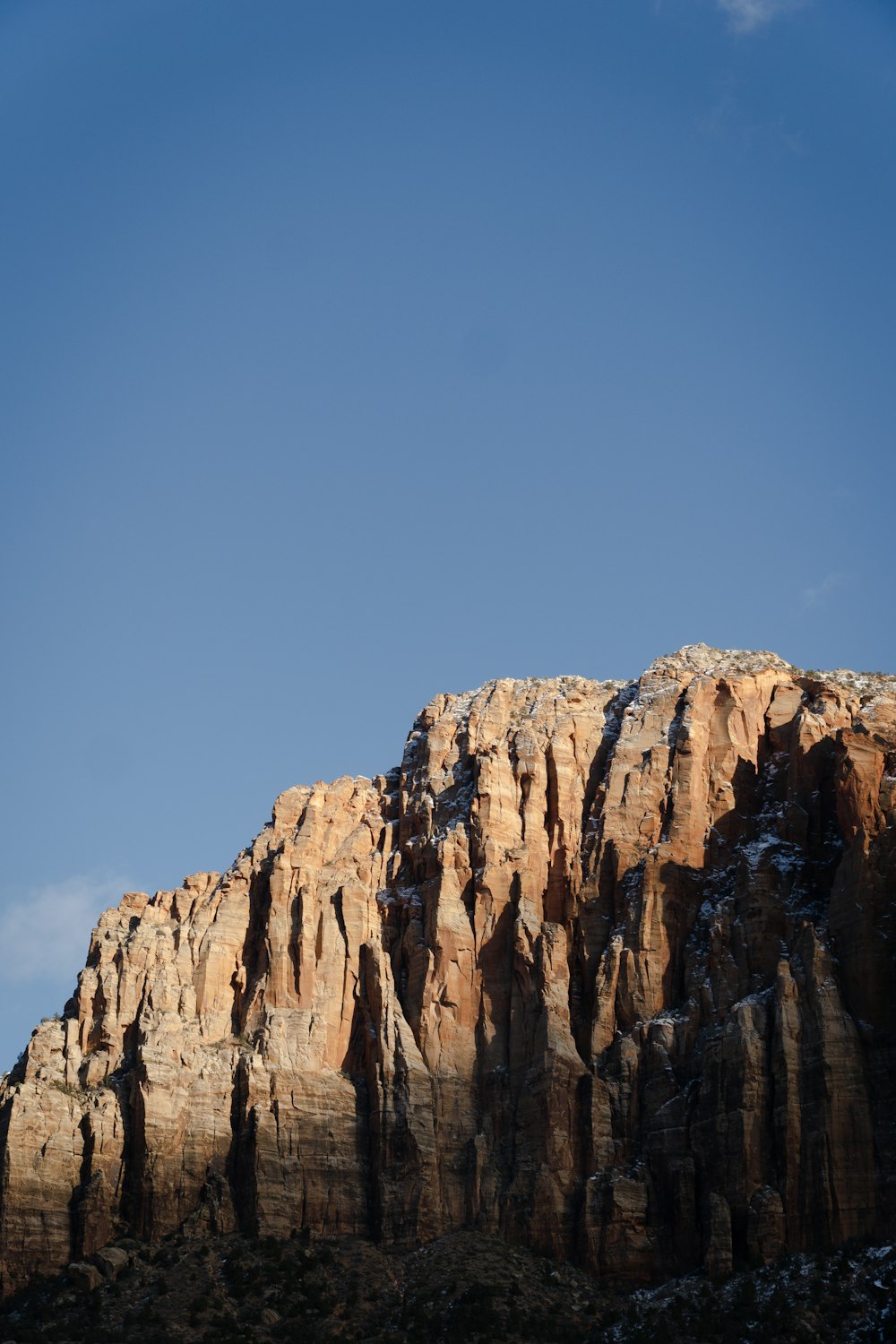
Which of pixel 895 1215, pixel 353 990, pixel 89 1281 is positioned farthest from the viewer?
pixel 353 990

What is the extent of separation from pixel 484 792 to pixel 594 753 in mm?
9648

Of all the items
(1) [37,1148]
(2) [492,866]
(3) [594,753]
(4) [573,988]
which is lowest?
(1) [37,1148]

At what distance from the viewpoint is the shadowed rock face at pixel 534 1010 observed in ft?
402

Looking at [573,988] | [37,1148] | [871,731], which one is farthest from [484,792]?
[37,1148]

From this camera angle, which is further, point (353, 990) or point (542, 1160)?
point (353, 990)

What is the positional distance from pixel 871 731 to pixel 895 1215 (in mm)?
33972

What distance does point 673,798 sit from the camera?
472ft

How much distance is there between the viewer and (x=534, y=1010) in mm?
135750

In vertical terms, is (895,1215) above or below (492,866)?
below

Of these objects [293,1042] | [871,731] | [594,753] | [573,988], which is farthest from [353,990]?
[871,731]

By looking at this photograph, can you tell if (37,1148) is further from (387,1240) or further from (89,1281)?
(387,1240)

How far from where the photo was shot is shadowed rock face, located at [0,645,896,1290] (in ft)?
402

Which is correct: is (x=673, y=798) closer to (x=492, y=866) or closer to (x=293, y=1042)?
(x=492, y=866)

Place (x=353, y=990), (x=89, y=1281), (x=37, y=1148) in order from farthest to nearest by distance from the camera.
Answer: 1. (x=353, y=990)
2. (x=37, y=1148)
3. (x=89, y=1281)
